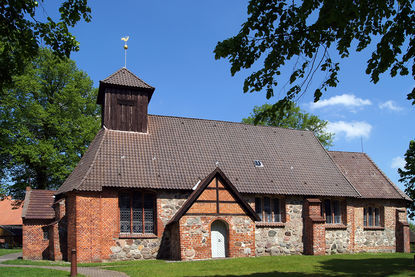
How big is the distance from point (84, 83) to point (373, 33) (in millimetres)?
29372

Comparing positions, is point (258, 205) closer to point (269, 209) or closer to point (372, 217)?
point (269, 209)

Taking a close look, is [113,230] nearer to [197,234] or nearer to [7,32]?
[197,234]

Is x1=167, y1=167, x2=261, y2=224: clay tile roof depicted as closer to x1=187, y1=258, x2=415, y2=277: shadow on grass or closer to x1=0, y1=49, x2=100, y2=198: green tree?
x1=187, y1=258, x2=415, y2=277: shadow on grass

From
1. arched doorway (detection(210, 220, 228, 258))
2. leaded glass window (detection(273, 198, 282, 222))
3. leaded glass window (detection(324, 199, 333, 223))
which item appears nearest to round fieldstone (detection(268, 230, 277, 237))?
leaded glass window (detection(273, 198, 282, 222))

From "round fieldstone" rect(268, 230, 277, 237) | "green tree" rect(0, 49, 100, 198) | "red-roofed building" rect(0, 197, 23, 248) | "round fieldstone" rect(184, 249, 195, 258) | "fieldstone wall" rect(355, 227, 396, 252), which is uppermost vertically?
"green tree" rect(0, 49, 100, 198)

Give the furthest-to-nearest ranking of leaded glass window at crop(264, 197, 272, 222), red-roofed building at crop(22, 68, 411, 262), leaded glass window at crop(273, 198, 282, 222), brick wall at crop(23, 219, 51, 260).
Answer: leaded glass window at crop(273, 198, 282, 222) < leaded glass window at crop(264, 197, 272, 222) < brick wall at crop(23, 219, 51, 260) < red-roofed building at crop(22, 68, 411, 262)

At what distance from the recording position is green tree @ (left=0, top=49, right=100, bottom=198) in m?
31.0

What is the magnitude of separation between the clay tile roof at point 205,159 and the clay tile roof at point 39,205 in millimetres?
2553

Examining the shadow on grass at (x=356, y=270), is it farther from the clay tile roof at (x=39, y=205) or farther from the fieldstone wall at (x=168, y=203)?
the clay tile roof at (x=39, y=205)

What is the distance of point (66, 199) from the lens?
68.4ft

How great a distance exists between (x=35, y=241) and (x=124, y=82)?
33.6 feet

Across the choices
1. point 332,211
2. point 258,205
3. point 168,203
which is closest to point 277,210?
point 258,205

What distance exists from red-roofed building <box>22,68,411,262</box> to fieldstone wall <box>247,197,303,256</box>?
58mm

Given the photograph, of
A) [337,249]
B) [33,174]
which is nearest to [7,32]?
[337,249]
